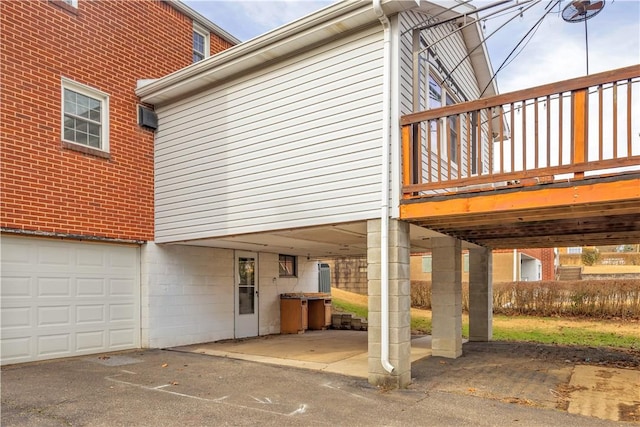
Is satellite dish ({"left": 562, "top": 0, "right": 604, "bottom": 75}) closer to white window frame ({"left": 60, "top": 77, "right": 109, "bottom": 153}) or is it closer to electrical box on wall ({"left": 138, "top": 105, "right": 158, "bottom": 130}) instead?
electrical box on wall ({"left": 138, "top": 105, "right": 158, "bottom": 130})

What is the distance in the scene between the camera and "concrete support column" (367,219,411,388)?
6281mm

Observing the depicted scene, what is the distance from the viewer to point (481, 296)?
36.3ft

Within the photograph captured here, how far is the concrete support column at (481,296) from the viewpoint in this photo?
10914 mm

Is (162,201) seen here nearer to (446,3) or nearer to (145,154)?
(145,154)

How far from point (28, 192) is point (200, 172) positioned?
2789 mm

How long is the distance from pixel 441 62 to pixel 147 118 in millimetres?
5923

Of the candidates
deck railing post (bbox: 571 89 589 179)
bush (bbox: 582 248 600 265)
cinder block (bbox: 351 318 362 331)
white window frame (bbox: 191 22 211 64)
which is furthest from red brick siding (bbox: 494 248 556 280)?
deck railing post (bbox: 571 89 589 179)

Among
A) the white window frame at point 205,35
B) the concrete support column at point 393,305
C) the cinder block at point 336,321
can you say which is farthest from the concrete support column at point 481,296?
the white window frame at point 205,35

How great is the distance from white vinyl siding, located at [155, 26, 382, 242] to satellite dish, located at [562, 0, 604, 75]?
10.8 ft

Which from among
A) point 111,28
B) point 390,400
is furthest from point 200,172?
point 390,400

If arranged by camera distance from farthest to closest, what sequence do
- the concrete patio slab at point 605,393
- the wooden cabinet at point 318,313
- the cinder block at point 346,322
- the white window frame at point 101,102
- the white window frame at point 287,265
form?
the cinder block at point 346,322 → the wooden cabinet at point 318,313 → the white window frame at point 287,265 → the white window frame at point 101,102 → the concrete patio slab at point 605,393

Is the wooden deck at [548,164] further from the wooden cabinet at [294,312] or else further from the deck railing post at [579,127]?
the wooden cabinet at [294,312]

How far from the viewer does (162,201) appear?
951 centimetres

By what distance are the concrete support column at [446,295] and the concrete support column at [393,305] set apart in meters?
2.28
